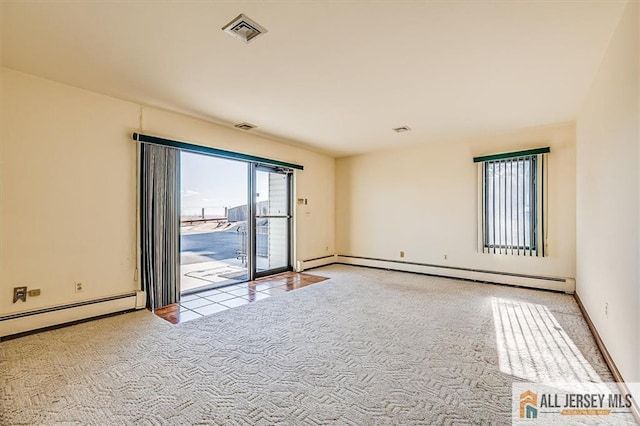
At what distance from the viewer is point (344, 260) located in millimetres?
6848

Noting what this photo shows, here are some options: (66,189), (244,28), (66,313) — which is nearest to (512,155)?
(244,28)

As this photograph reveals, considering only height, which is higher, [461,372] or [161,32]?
[161,32]

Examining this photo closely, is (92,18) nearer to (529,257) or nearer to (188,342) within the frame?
(188,342)

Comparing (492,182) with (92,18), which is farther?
(492,182)

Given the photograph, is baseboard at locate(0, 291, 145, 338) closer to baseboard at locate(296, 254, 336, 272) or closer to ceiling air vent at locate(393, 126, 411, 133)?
baseboard at locate(296, 254, 336, 272)

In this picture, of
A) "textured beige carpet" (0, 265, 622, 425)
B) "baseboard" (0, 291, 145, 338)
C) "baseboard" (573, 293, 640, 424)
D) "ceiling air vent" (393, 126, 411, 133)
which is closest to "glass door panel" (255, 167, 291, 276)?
"textured beige carpet" (0, 265, 622, 425)

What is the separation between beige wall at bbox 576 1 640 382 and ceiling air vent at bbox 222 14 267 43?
2.37 meters

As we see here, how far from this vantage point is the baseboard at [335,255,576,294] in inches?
172

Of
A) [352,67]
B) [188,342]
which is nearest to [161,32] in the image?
[352,67]

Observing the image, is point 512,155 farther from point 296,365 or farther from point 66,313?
point 66,313

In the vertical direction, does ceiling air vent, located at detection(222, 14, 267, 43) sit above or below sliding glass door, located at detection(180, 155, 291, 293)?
above

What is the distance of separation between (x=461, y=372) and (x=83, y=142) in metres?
4.26

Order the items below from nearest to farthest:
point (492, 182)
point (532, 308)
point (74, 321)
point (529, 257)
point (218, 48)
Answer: point (218, 48) → point (74, 321) → point (532, 308) → point (529, 257) → point (492, 182)

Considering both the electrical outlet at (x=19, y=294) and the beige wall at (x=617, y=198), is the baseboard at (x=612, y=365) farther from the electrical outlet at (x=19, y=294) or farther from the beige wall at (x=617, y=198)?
the electrical outlet at (x=19, y=294)
